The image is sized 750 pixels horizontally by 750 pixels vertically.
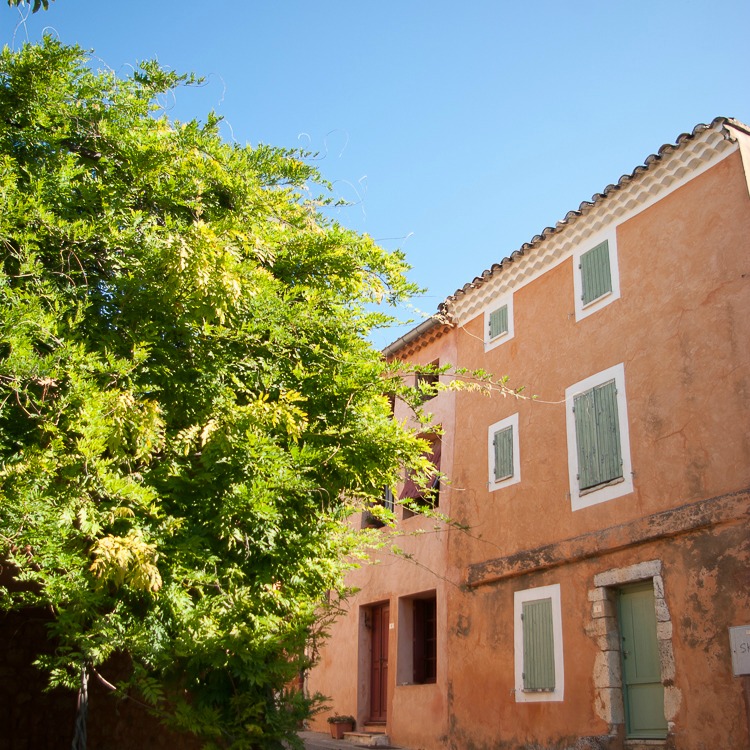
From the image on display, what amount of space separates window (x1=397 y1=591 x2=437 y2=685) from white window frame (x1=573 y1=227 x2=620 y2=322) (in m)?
5.38

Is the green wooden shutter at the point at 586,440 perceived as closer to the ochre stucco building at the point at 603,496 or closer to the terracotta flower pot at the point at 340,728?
the ochre stucco building at the point at 603,496

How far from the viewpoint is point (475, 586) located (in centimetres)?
1213

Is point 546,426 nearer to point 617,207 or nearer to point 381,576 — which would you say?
point 617,207

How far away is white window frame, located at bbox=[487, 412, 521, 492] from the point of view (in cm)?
1183

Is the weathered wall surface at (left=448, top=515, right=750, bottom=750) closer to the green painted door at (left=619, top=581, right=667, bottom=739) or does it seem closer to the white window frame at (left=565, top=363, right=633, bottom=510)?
the green painted door at (left=619, top=581, right=667, bottom=739)

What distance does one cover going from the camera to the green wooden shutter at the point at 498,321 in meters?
13.1

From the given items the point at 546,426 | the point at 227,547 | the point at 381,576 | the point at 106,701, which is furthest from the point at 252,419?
the point at 381,576

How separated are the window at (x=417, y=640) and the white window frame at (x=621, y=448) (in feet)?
12.8

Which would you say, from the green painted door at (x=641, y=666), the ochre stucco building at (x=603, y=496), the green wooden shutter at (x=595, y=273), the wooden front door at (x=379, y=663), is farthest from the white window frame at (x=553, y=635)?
the green wooden shutter at (x=595, y=273)

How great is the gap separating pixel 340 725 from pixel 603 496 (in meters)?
7.06

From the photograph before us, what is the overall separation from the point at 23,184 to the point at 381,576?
10.00 m

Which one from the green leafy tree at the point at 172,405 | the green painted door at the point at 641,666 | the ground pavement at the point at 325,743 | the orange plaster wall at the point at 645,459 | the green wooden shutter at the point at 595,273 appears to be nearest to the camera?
the green leafy tree at the point at 172,405

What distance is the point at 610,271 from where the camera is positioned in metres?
11.1

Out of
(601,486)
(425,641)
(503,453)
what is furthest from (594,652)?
(425,641)
